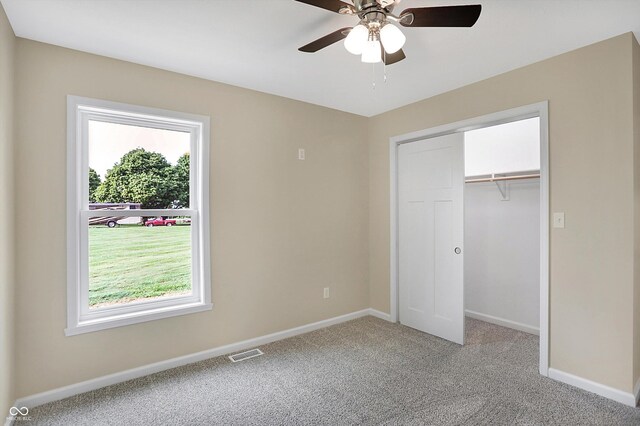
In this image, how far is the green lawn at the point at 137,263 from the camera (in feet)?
8.74

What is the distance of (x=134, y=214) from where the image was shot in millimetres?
2785

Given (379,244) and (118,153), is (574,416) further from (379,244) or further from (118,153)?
(118,153)

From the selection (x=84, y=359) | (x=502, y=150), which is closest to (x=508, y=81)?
(x=502, y=150)

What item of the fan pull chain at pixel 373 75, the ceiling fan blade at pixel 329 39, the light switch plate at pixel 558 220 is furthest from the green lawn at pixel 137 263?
the light switch plate at pixel 558 220

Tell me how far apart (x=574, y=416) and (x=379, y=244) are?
2.35 m

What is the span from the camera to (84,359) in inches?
98.6

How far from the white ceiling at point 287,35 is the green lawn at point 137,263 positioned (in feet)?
4.48

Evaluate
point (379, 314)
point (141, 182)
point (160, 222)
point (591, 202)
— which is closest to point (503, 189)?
point (591, 202)

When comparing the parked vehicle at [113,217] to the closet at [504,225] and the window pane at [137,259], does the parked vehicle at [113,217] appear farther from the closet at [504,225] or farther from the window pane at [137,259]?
the closet at [504,225]

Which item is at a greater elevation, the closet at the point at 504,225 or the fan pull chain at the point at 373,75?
the fan pull chain at the point at 373,75

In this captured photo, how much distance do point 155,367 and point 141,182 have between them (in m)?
1.51

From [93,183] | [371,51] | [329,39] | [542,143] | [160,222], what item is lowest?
[160,222]

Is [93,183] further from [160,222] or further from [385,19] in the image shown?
[385,19]

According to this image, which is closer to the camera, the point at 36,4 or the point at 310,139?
the point at 36,4
